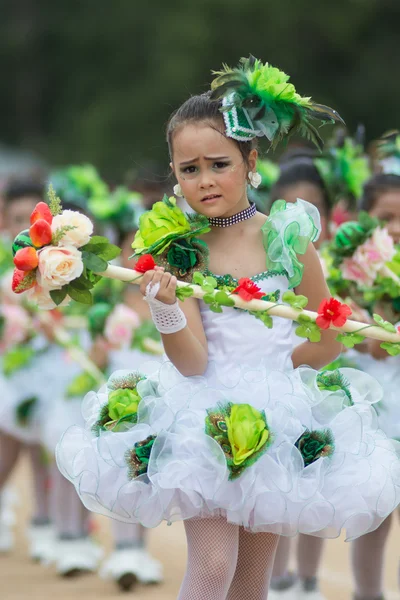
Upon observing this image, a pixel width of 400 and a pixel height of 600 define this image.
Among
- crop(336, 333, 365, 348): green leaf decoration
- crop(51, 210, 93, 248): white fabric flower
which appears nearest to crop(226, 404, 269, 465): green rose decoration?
crop(336, 333, 365, 348): green leaf decoration

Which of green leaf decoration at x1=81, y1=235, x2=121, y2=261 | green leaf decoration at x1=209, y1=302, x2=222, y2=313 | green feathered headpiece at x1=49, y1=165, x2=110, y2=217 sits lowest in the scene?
green leaf decoration at x1=209, y1=302, x2=222, y2=313

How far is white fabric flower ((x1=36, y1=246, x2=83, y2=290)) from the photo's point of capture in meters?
3.76

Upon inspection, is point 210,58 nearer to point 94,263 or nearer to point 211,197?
point 211,197

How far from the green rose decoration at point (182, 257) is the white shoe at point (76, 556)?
11.3ft

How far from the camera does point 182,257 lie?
161 inches

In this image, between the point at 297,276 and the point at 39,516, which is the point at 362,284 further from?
the point at 39,516

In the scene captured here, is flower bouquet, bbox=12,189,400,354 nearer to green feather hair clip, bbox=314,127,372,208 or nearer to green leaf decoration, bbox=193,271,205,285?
green leaf decoration, bbox=193,271,205,285

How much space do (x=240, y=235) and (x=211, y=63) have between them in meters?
25.1

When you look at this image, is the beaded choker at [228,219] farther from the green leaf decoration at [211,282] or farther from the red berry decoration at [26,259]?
the red berry decoration at [26,259]

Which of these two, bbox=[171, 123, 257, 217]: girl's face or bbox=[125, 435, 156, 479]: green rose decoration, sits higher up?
bbox=[171, 123, 257, 217]: girl's face

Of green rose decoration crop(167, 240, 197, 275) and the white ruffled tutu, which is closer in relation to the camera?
the white ruffled tutu

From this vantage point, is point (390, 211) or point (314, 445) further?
point (390, 211)

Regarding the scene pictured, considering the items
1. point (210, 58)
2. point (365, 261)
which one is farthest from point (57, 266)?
point (210, 58)

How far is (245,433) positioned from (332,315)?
0.49 meters
